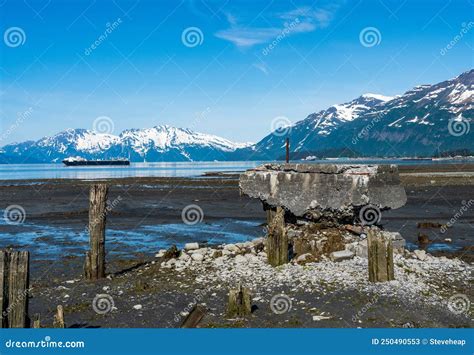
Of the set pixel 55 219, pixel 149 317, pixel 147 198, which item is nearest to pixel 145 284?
pixel 149 317

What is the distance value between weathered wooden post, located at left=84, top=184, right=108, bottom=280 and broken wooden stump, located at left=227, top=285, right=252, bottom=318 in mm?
5888

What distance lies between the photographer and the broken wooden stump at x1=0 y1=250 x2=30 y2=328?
7262mm

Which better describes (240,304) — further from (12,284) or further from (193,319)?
(12,284)

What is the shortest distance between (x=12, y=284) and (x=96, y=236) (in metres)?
8.16

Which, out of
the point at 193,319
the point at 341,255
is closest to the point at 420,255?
the point at 341,255

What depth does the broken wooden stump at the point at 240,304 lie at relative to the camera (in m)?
10.6

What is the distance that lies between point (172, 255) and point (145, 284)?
3.84m

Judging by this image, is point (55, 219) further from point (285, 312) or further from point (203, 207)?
point (285, 312)

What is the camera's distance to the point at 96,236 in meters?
15.4

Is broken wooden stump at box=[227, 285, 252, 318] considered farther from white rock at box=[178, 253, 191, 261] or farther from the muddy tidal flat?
white rock at box=[178, 253, 191, 261]

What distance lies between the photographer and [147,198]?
153 feet

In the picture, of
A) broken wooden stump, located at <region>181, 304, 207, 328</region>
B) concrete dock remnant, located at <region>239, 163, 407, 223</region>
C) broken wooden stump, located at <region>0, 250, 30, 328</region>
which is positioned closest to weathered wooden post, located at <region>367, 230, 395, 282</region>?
concrete dock remnant, located at <region>239, 163, 407, 223</region>

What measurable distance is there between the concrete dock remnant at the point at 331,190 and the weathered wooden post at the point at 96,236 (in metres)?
7.00

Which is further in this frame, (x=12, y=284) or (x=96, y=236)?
(x=96, y=236)
